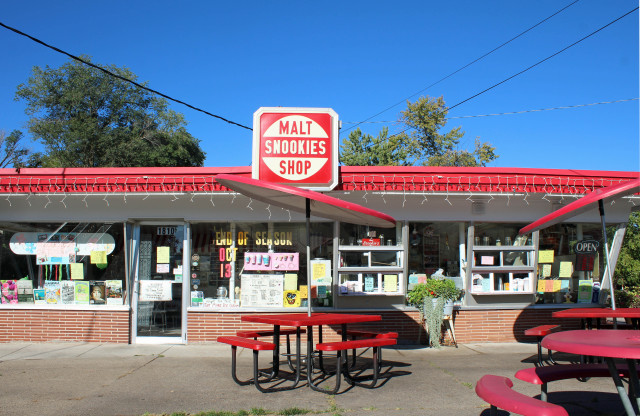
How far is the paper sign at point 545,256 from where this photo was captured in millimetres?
10242

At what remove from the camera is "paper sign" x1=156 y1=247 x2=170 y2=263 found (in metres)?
10.0

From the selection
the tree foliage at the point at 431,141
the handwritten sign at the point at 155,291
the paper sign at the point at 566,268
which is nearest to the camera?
the handwritten sign at the point at 155,291

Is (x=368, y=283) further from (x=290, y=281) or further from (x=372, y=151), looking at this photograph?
(x=372, y=151)

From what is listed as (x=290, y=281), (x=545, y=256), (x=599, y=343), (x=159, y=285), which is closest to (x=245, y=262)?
Answer: (x=290, y=281)

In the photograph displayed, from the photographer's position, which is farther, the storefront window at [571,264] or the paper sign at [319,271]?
the storefront window at [571,264]

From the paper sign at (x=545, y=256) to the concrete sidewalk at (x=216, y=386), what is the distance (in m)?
2.07

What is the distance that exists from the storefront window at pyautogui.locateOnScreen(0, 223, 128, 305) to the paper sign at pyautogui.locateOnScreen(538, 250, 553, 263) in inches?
305

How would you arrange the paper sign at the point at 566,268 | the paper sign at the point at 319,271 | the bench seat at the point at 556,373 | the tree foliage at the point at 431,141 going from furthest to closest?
the tree foliage at the point at 431,141 < the paper sign at the point at 566,268 < the paper sign at the point at 319,271 < the bench seat at the point at 556,373

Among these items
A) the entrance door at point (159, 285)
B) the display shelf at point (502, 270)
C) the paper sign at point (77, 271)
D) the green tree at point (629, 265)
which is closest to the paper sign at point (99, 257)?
the paper sign at point (77, 271)

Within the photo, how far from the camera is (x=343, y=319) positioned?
6.37 metres

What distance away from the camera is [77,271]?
33.1ft

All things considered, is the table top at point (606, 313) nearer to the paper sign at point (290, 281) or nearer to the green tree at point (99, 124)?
the paper sign at point (290, 281)

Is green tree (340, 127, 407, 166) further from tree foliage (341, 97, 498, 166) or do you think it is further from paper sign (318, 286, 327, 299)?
paper sign (318, 286, 327, 299)

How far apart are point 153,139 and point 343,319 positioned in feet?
117
